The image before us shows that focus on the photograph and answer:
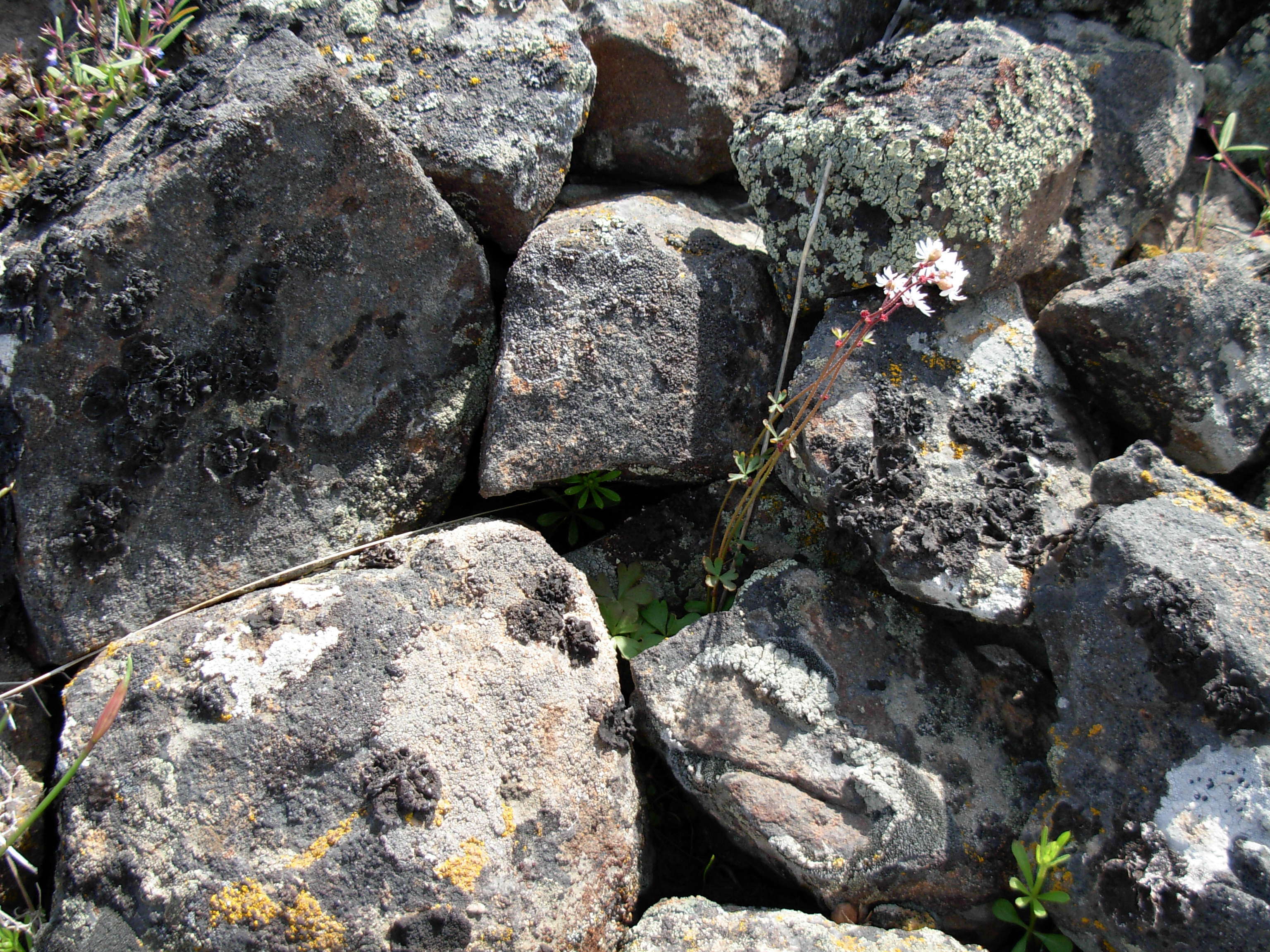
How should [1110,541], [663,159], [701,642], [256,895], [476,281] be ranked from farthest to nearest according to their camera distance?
[663,159]
[476,281]
[701,642]
[1110,541]
[256,895]

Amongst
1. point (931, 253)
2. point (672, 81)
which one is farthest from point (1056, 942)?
point (672, 81)

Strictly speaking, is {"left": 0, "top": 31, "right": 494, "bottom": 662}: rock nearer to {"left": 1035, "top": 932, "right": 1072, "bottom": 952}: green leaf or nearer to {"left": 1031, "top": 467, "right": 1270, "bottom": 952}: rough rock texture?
{"left": 1031, "top": 467, "right": 1270, "bottom": 952}: rough rock texture

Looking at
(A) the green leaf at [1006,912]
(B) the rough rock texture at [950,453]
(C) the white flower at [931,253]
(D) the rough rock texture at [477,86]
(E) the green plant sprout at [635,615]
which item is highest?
(D) the rough rock texture at [477,86]

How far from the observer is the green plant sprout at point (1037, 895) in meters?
2.31

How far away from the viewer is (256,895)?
2.25m

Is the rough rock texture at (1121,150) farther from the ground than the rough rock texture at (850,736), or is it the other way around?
the rough rock texture at (1121,150)

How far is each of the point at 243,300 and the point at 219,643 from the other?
1176 mm

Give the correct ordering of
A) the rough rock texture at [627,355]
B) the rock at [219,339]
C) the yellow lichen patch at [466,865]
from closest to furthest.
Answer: the yellow lichen patch at [466,865] < the rock at [219,339] < the rough rock texture at [627,355]

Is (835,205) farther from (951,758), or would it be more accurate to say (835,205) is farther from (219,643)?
(219,643)

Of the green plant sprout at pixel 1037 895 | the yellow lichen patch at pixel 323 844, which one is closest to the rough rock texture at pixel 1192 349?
the green plant sprout at pixel 1037 895

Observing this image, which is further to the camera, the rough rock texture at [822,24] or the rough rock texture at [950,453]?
the rough rock texture at [822,24]

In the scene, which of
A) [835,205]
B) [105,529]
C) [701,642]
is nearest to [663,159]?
[835,205]

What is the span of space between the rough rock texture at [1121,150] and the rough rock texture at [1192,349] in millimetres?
470

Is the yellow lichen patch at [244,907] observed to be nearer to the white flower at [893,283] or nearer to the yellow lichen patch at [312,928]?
the yellow lichen patch at [312,928]
